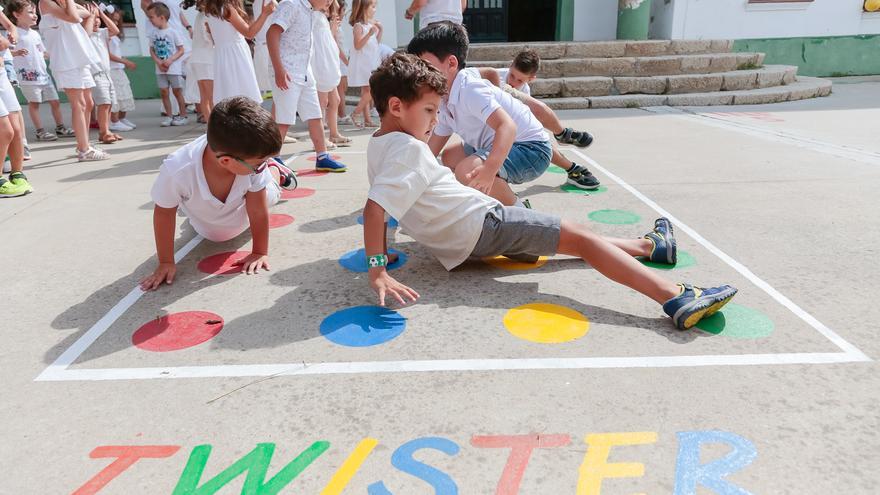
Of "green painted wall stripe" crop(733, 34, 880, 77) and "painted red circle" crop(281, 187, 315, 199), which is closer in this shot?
"painted red circle" crop(281, 187, 315, 199)

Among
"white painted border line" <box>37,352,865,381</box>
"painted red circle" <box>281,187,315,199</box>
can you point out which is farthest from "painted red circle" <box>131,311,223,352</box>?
"painted red circle" <box>281,187,315,199</box>

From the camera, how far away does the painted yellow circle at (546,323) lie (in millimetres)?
1929

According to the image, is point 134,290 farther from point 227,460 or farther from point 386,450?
point 386,450

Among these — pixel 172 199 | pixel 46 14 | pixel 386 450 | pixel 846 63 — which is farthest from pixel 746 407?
pixel 846 63

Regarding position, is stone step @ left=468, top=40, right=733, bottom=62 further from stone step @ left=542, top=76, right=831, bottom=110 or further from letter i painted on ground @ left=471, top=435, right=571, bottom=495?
letter i painted on ground @ left=471, top=435, right=571, bottom=495

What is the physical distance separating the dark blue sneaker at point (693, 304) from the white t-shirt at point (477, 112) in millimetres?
1270

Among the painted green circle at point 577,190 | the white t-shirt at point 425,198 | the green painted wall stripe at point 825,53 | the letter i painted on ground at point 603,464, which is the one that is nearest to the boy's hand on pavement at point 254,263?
the white t-shirt at point 425,198

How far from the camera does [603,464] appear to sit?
4.45 feet

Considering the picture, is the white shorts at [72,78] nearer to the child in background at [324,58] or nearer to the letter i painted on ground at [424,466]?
the child in background at [324,58]

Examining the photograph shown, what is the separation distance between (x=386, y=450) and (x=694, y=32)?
10926 mm

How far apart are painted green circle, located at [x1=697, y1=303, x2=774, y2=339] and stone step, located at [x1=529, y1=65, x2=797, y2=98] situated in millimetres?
6708

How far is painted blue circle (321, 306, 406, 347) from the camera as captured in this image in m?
1.94

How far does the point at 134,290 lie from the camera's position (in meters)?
2.40

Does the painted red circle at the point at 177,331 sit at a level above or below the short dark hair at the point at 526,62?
below
